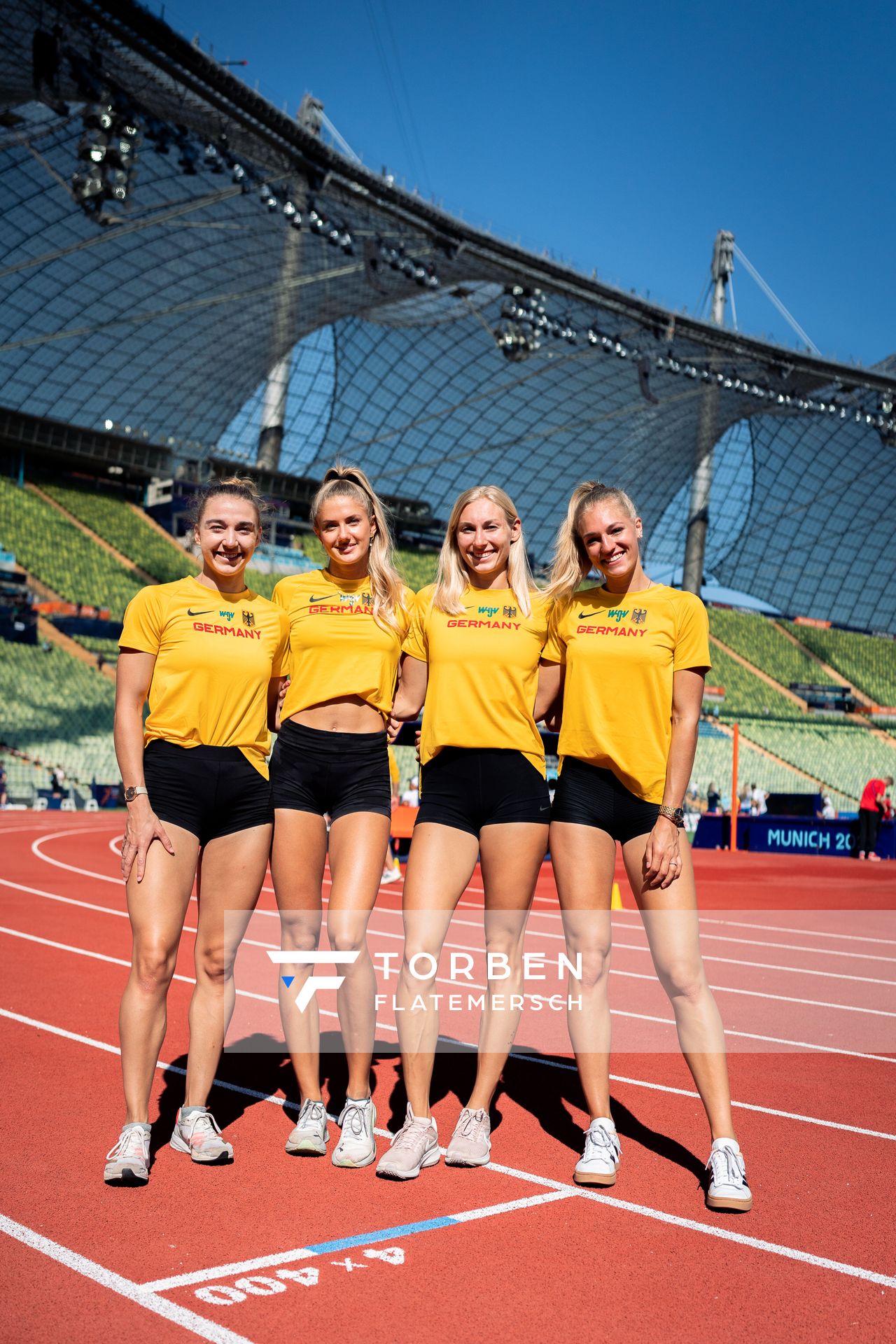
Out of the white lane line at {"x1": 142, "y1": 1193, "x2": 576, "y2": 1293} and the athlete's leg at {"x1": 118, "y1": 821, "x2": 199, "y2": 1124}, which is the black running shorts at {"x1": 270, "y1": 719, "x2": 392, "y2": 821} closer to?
the athlete's leg at {"x1": 118, "y1": 821, "x2": 199, "y2": 1124}

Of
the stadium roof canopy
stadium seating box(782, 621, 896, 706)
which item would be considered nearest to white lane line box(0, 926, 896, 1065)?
the stadium roof canopy

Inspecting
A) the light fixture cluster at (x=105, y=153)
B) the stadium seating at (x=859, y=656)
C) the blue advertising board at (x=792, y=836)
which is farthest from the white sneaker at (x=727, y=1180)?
the stadium seating at (x=859, y=656)

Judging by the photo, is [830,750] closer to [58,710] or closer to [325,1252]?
[58,710]

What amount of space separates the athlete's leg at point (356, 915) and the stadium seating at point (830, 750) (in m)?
37.9

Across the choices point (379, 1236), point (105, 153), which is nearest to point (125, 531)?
point (105, 153)

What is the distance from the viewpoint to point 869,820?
20031 millimetres

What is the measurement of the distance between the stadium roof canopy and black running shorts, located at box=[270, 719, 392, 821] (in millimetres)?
17611

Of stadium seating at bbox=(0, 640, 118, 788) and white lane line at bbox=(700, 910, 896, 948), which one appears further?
stadium seating at bbox=(0, 640, 118, 788)

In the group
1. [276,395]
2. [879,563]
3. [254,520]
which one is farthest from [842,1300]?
[879,563]

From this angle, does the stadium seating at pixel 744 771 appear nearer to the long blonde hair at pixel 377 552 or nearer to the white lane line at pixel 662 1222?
the long blonde hair at pixel 377 552

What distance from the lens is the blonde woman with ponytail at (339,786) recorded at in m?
4.01

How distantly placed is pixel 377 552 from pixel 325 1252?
2363 mm

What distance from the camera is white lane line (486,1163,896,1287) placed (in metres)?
3.14

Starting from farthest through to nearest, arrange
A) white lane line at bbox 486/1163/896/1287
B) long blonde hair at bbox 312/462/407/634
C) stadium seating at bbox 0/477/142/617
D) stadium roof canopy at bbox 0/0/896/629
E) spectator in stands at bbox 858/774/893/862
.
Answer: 1. stadium seating at bbox 0/477/142/617
2. stadium roof canopy at bbox 0/0/896/629
3. spectator in stands at bbox 858/774/893/862
4. long blonde hair at bbox 312/462/407/634
5. white lane line at bbox 486/1163/896/1287
